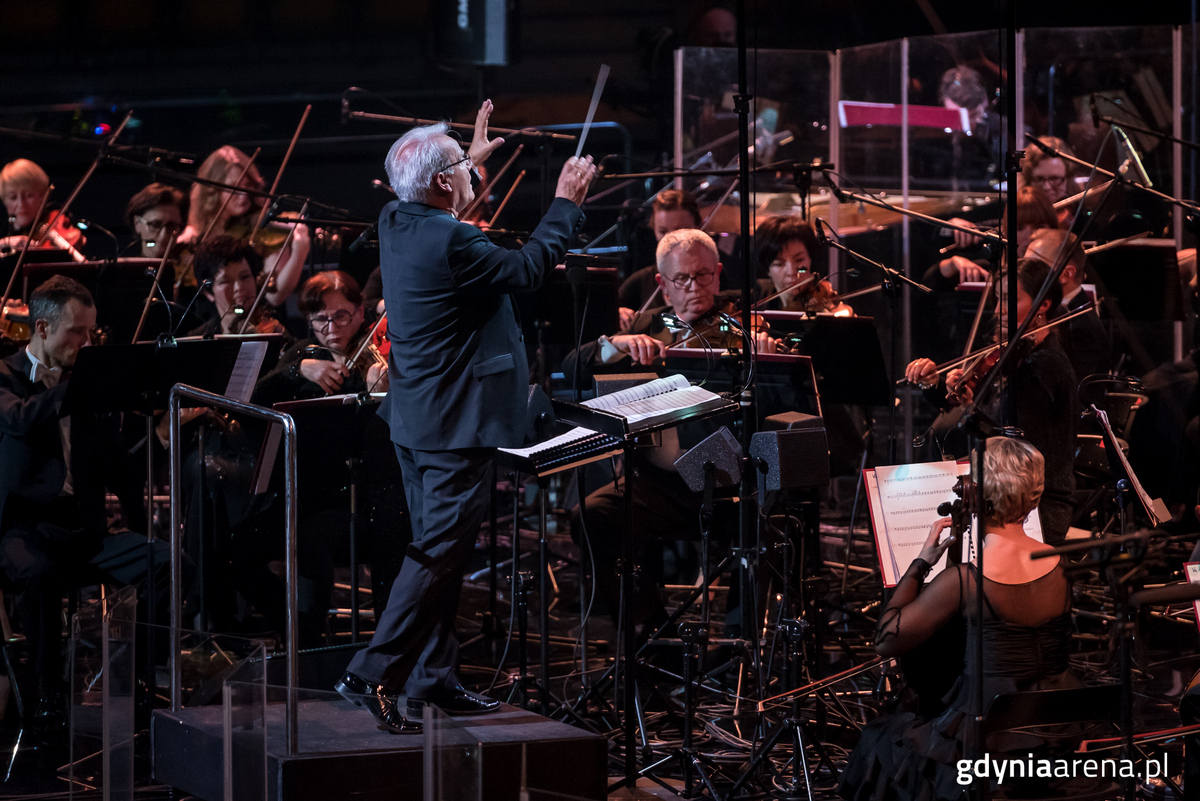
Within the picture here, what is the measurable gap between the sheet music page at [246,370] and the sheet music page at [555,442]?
96cm

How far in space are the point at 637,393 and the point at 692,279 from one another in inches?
49.8

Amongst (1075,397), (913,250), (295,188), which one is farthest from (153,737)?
(295,188)

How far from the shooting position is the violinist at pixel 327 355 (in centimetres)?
462

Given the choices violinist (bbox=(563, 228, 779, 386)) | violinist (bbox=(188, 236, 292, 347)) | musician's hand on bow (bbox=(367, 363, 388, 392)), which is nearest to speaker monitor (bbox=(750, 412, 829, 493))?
violinist (bbox=(563, 228, 779, 386))

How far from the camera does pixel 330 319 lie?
475cm

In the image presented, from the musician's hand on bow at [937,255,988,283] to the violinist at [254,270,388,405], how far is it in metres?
2.74

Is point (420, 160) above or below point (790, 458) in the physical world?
above

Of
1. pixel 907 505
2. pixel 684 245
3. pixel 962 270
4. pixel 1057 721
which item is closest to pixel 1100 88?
pixel 962 270

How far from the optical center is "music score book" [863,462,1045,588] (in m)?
3.56

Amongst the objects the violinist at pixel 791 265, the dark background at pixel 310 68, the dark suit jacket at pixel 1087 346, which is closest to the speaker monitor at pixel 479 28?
the dark background at pixel 310 68

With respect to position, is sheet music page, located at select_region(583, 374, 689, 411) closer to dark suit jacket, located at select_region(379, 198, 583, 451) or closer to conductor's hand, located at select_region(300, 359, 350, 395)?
dark suit jacket, located at select_region(379, 198, 583, 451)

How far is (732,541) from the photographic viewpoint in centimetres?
469

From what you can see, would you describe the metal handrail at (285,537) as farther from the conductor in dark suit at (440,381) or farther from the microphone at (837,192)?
the microphone at (837,192)

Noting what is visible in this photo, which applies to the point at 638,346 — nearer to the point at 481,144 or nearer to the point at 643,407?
the point at 643,407
